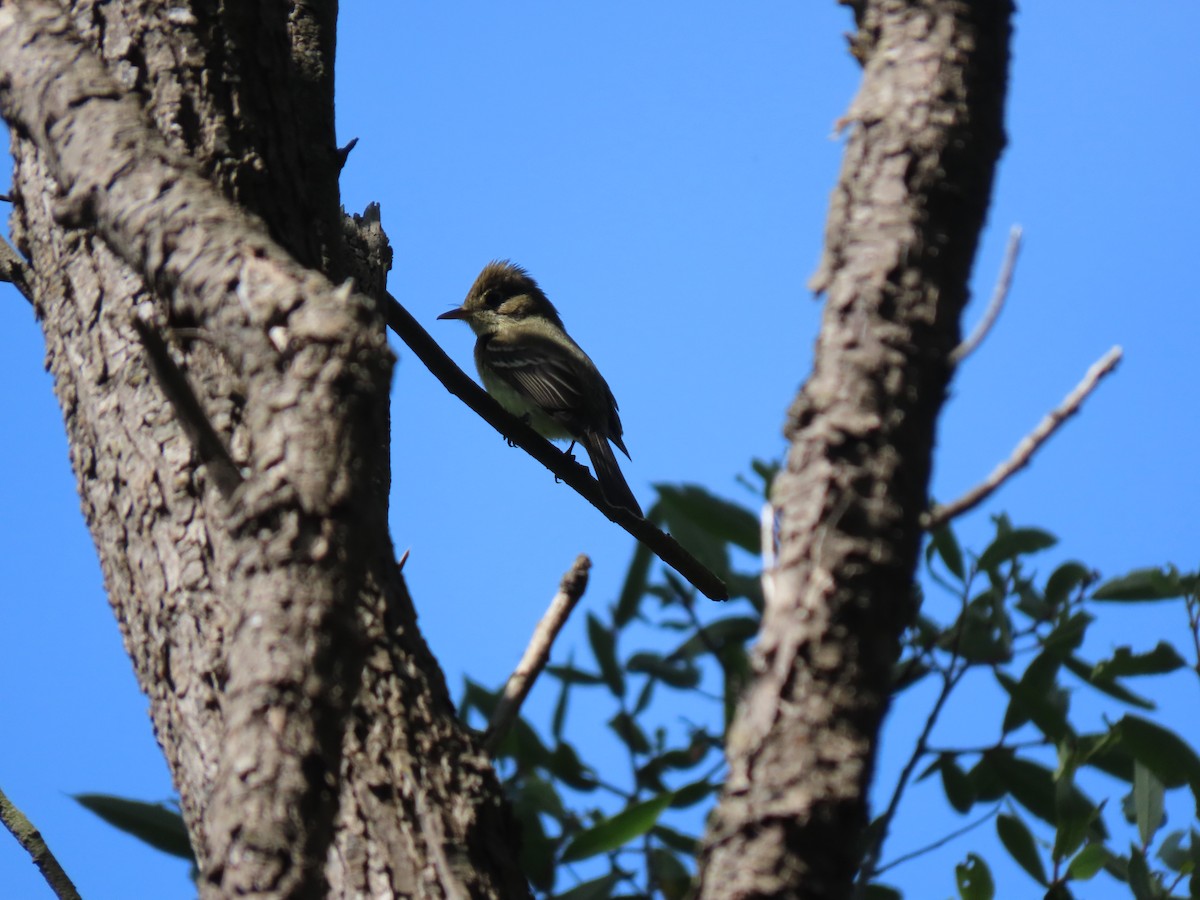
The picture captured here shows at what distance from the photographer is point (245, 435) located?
2.50 metres

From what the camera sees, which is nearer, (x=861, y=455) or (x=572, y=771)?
(x=861, y=455)

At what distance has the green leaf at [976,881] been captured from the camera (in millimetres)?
2342

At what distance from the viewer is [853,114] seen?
1.75 m

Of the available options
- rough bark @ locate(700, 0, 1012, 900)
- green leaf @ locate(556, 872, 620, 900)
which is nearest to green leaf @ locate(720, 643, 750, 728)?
green leaf @ locate(556, 872, 620, 900)

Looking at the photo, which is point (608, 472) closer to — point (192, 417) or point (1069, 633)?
point (1069, 633)

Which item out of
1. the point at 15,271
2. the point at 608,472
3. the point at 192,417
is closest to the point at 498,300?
the point at 608,472

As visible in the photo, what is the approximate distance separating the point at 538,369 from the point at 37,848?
16.9 feet

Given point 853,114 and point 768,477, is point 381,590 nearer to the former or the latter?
point 768,477

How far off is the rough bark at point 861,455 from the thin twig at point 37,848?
4.65ft

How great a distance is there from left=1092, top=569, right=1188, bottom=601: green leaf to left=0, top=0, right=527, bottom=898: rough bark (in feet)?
5.33

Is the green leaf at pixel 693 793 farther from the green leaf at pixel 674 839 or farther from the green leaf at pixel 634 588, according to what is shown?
the green leaf at pixel 634 588

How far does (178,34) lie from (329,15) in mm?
842

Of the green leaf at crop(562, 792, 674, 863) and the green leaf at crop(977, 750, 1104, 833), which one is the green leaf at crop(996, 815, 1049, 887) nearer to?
the green leaf at crop(977, 750, 1104, 833)

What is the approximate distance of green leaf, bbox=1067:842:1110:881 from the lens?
2.35 m
